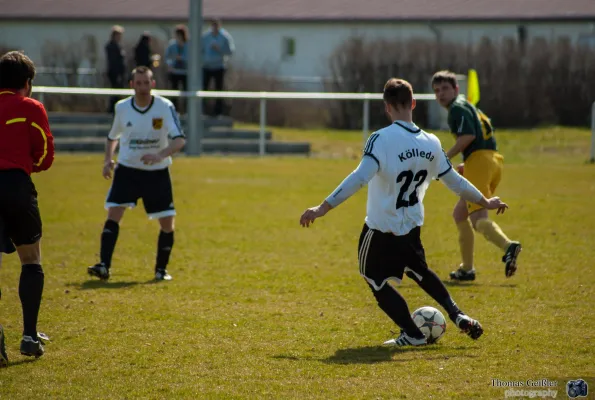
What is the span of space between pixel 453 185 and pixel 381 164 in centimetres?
66

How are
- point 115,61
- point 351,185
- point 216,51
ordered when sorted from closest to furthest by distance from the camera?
point 351,185 < point 216,51 < point 115,61

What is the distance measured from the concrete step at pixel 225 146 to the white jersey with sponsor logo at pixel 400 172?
57.7ft

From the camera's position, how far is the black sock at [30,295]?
261 inches

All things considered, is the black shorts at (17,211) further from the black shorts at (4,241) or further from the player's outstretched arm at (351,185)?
the player's outstretched arm at (351,185)

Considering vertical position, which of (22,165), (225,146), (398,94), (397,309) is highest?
(398,94)

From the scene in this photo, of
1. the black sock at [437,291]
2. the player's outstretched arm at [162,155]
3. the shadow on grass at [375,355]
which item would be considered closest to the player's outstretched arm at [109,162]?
the player's outstretched arm at [162,155]

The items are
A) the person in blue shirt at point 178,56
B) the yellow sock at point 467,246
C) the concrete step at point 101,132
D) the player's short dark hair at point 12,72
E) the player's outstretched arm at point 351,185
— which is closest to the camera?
the player's short dark hair at point 12,72

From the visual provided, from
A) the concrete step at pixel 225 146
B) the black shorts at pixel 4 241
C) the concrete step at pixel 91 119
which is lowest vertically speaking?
the concrete step at pixel 225 146

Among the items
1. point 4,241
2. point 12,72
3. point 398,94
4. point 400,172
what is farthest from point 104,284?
point 398,94

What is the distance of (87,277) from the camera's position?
1005 cm

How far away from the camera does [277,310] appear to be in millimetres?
8406

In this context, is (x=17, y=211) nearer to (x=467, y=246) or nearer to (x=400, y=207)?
(x=400, y=207)

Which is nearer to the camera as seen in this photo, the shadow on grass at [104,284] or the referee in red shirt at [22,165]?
the referee in red shirt at [22,165]

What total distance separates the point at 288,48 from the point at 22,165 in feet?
117
